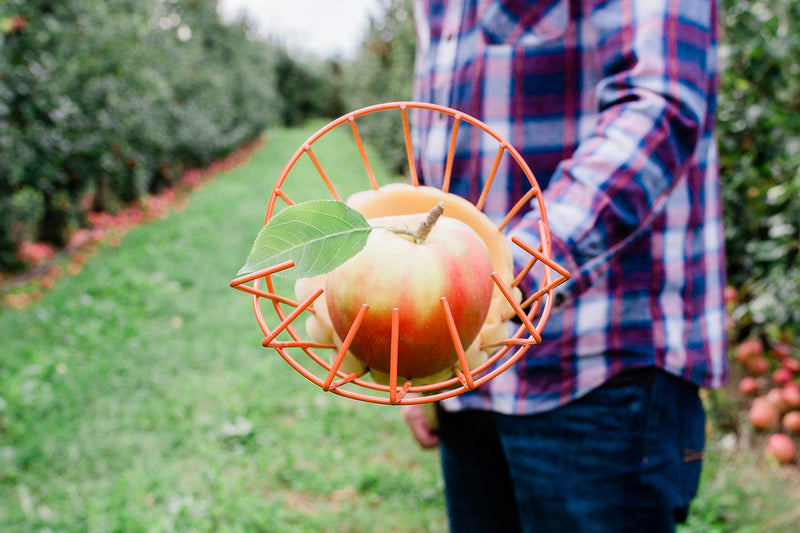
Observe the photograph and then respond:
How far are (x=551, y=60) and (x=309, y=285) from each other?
0.66 metres

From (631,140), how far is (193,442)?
2.86m

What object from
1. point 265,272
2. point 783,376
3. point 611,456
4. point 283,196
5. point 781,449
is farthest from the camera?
point 783,376

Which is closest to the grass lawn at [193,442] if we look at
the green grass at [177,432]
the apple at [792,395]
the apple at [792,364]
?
the green grass at [177,432]

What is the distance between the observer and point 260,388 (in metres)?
3.72

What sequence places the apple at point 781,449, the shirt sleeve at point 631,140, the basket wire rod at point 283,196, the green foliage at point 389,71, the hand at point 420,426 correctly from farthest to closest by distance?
1. the green foliage at point 389,71
2. the apple at point 781,449
3. the hand at point 420,426
4. the shirt sleeve at point 631,140
5. the basket wire rod at point 283,196

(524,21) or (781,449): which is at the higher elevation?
(524,21)

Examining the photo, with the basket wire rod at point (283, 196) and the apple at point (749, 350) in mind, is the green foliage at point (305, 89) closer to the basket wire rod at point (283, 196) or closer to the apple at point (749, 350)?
the apple at point (749, 350)

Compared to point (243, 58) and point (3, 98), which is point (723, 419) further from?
point (243, 58)

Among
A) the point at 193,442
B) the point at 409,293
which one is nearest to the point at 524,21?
the point at 409,293

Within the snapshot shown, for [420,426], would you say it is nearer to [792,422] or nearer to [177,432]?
[792,422]

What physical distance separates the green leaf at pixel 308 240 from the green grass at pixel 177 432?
2.16 meters

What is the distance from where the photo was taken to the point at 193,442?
3.10 m

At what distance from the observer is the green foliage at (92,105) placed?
190 inches

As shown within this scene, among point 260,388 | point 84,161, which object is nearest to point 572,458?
point 260,388
